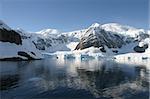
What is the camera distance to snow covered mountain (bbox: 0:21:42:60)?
10666 centimetres

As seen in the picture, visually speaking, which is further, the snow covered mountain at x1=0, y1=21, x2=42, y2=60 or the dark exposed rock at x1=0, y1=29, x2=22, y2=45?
the dark exposed rock at x1=0, y1=29, x2=22, y2=45

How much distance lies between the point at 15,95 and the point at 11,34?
104737mm

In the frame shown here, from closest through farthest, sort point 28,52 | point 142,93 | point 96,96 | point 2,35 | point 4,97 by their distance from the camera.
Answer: point 4,97 < point 96,96 < point 142,93 < point 2,35 < point 28,52

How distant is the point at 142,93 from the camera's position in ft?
93.6

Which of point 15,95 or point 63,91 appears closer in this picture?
point 15,95

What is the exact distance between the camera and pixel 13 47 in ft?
383

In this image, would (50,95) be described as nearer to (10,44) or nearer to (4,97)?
(4,97)

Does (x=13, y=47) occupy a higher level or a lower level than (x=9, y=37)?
lower

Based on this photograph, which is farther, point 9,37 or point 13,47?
point 9,37

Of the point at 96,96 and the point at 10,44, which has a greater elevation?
the point at 10,44

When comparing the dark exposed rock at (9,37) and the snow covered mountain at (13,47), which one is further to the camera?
the dark exposed rock at (9,37)

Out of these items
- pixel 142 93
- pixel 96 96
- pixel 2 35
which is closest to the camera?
pixel 96 96

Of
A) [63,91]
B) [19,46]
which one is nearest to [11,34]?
[19,46]

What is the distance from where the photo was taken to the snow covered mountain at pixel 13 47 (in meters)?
107
